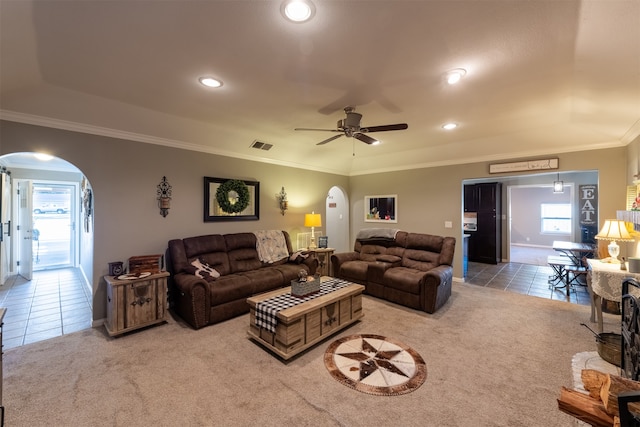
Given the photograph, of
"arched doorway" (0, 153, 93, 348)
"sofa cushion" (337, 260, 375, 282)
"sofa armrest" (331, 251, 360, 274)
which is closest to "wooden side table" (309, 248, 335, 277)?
"sofa armrest" (331, 251, 360, 274)

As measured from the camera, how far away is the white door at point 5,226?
468 centimetres

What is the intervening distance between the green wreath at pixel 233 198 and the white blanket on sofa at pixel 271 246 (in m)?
0.60

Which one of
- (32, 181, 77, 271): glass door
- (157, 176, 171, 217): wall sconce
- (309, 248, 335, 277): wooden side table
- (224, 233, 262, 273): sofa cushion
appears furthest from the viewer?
(32, 181, 77, 271): glass door

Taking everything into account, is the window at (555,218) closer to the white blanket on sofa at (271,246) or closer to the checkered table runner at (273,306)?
the white blanket on sofa at (271,246)

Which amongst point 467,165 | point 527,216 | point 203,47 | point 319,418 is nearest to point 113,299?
point 319,418

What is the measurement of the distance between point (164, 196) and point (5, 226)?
398cm

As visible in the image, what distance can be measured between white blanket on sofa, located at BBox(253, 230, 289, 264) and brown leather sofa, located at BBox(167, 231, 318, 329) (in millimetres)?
77

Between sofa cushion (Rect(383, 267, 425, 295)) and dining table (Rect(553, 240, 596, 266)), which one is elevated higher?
dining table (Rect(553, 240, 596, 266))

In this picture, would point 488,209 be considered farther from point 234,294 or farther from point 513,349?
point 234,294

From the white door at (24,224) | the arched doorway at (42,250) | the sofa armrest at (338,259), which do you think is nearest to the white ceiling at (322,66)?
the arched doorway at (42,250)

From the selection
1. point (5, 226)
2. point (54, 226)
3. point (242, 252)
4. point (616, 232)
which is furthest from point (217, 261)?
point (54, 226)

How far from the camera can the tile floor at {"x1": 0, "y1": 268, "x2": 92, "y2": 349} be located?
3170 mm

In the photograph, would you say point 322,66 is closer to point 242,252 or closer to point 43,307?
point 242,252

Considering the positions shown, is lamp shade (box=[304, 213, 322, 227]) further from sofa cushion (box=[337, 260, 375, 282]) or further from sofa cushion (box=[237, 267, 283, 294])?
sofa cushion (box=[237, 267, 283, 294])
